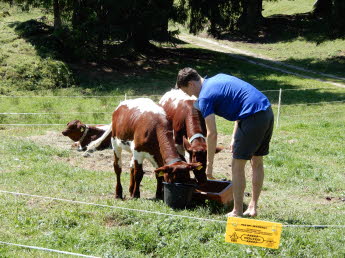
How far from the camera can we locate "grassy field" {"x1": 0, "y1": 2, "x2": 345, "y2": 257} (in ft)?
18.5

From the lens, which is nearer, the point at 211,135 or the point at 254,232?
the point at 254,232

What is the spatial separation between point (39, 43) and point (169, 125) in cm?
1880

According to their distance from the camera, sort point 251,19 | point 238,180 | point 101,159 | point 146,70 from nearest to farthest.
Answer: point 238,180
point 101,159
point 146,70
point 251,19

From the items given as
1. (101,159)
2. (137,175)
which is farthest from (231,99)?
(101,159)

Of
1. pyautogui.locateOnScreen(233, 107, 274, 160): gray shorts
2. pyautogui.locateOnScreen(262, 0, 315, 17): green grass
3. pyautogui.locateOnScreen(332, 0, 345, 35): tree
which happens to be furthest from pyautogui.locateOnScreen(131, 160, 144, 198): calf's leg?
pyautogui.locateOnScreen(262, 0, 315, 17): green grass

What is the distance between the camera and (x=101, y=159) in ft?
38.3

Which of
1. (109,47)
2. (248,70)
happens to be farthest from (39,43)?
(248,70)

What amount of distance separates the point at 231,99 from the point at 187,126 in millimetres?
2300

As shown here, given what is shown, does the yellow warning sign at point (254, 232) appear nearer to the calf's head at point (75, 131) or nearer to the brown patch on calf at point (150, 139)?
the brown patch on calf at point (150, 139)

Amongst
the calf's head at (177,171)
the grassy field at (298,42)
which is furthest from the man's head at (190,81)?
the grassy field at (298,42)

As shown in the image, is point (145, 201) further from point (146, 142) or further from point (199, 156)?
point (199, 156)

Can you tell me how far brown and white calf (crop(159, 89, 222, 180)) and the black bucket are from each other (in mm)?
560

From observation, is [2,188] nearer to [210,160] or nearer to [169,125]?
[169,125]

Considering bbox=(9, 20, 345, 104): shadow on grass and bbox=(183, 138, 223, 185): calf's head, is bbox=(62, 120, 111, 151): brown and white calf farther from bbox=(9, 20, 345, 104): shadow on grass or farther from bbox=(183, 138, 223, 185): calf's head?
bbox=(9, 20, 345, 104): shadow on grass
